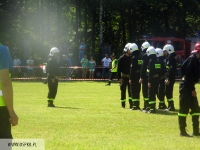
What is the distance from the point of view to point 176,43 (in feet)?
190

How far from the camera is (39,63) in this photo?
166 ft

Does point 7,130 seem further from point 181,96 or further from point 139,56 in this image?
point 139,56

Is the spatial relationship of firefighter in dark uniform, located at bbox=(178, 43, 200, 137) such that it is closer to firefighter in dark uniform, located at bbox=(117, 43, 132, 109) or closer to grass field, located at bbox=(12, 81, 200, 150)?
grass field, located at bbox=(12, 81, 200, 150)

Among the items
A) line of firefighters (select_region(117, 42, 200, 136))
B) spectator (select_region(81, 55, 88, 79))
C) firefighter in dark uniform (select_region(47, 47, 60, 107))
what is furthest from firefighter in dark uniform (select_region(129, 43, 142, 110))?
spectator (select_region(81, 55, 88, 79))

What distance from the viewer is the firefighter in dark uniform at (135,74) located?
877 inches

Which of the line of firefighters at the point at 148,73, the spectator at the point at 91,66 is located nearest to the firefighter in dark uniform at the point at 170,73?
the line of firefighters at the point at 148,73

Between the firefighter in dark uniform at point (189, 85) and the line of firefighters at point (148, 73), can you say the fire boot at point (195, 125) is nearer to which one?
the firefighter in dark uniform at point (189, 85)

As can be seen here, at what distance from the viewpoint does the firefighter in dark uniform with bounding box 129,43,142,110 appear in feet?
73.0

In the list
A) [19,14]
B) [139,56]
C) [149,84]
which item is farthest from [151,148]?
[19,14]

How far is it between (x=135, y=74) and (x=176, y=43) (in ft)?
118

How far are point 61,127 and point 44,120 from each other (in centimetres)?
193

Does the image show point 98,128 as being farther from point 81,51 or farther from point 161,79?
point 81,51

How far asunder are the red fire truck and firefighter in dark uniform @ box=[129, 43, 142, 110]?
108 ft

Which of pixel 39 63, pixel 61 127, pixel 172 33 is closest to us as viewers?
pixel 61 127
